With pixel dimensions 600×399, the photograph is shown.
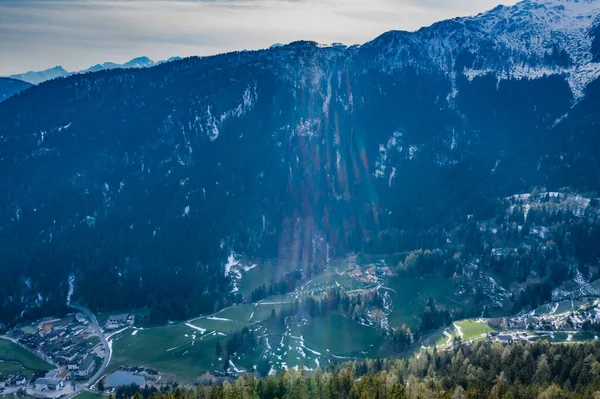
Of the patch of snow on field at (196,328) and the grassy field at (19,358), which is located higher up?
the patch of snow on field at (196,328)

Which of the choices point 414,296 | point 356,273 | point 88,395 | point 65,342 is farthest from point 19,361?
point 414,296

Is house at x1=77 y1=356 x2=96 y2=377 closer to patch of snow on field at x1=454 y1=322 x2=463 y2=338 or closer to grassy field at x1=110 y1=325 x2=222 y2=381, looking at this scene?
grassy field at x1=110 y1=325 x2=222 y2=381

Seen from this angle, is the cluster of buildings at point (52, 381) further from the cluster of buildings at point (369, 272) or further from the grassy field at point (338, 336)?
the cluster of buildings at point (369, 272)

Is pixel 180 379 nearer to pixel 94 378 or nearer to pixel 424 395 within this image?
pixel 94 378

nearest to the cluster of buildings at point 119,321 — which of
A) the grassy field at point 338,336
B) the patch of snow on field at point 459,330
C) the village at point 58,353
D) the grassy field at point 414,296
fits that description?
the village at point 58,353

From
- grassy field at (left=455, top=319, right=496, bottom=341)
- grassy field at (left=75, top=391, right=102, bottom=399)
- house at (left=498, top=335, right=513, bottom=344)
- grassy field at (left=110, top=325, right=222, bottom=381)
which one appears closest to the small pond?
grassy field at (left=75, top=391, right=102, bottom=399)

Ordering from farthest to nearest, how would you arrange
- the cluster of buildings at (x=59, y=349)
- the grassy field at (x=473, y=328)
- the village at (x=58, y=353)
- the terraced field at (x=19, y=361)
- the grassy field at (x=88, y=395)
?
the terraced field at (x=19, y=361) < the grassy field at (x=473, y=328) < the cluster of buildings at (x=59, y=349) < the village at (x=58, y=353) < the grassy field at (x=88, y=395)
